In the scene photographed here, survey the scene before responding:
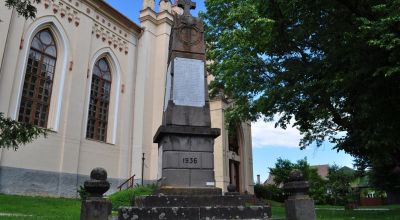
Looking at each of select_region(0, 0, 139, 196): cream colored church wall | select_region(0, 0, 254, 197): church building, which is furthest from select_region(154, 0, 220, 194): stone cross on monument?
select_region(0, 0, 139, 196): cream colored church wall

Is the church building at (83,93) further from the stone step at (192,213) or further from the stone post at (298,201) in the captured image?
the stone step at (192,213)

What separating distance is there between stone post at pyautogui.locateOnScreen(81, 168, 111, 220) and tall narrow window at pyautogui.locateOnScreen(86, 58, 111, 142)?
14951 millimetres

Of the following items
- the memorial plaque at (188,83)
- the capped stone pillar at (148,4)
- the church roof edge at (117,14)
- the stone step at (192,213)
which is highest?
the capped stone pillar at (148,4)

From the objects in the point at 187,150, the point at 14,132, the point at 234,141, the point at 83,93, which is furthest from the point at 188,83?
the point at 234,141

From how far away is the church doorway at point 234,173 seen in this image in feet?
88.9

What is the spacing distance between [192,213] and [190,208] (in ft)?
0.29

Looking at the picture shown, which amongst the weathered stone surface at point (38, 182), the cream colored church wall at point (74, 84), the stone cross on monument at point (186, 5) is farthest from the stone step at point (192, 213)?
the cream colored church wall at point (74, 84)

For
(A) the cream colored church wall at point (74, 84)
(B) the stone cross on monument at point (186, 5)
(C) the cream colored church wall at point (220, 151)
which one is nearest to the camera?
(B) the stone cross on monument at point (186, 5)

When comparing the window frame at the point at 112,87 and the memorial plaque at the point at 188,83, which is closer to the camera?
the memorial plaque at the point at 188,83

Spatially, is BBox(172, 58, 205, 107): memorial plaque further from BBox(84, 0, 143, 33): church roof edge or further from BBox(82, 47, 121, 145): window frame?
BBox(84, 0, 143, 33): church roof edge

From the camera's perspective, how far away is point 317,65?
1270 cm

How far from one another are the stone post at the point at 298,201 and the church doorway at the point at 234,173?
800 inches

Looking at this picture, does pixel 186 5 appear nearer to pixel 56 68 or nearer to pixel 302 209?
pixel 302 209

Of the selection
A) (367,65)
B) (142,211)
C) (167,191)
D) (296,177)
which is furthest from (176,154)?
(367,65)
